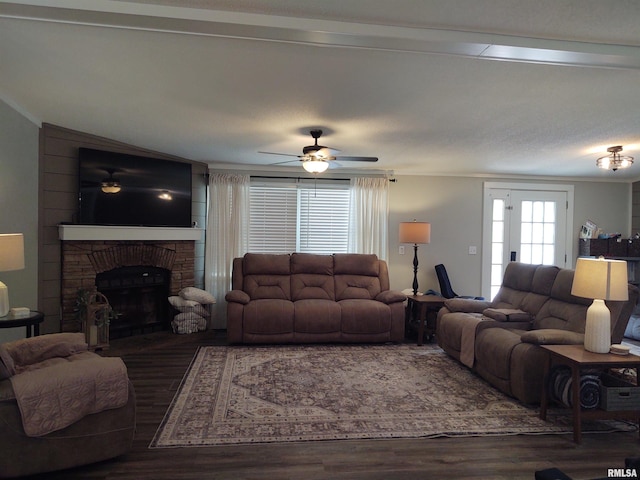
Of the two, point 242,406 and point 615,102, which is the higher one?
point 615,102

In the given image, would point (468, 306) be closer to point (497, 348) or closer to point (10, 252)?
point (497, 348)

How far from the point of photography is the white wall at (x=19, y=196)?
11.3ft

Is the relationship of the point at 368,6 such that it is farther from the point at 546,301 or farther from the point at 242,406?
the point at 546,301

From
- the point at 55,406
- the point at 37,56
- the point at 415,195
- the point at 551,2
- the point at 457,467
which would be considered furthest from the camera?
the point at 415,195

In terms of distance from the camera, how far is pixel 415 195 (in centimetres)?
639

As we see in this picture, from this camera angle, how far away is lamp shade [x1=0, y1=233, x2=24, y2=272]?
2.84m

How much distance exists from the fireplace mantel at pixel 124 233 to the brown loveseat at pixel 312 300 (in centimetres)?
80

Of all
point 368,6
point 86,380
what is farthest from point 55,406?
point 368,6

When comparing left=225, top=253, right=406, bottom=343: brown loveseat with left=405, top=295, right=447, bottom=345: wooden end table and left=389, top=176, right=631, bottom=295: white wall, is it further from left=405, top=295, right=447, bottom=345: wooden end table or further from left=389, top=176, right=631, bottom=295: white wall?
left=389, top=176, right=631, bottom=295: white wall

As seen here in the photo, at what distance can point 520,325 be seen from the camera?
394 cm

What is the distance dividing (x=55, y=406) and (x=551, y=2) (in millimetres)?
3219

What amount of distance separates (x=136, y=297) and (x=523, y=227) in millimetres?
6040

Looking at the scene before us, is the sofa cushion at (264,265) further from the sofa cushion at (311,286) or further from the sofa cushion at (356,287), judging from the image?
the sofa cushion at (356,287)

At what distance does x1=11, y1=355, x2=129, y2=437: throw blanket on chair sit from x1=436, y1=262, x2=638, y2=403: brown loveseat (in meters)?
2.93
